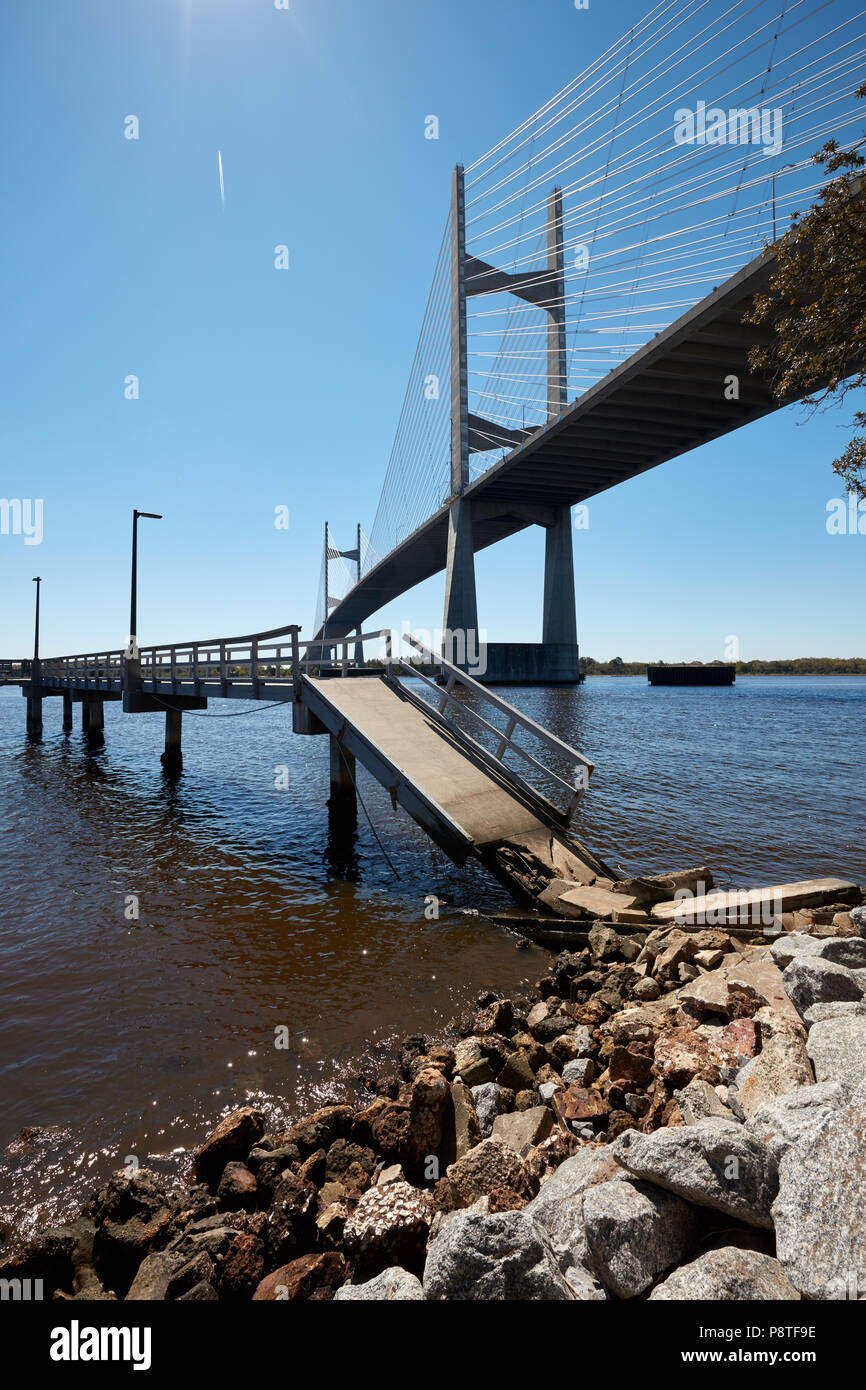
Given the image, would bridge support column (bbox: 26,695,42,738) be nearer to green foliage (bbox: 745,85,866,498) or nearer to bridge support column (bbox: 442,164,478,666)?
bridge support column (bbox: 442,164,478,666)

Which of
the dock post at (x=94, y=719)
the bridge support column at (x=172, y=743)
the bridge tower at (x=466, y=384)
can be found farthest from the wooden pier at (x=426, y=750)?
the bridge tower at (x=466, y=384)

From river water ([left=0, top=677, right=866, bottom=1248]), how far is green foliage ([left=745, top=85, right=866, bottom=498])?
6.49 metres

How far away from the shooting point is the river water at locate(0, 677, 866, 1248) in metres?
4.53

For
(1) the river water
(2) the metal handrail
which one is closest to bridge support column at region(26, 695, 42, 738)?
(1) the river water

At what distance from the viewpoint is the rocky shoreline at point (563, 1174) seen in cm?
229

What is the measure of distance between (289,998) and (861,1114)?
477 cm

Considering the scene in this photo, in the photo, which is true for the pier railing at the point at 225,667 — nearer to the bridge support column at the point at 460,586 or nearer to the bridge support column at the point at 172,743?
the bridge support column at the point at 172,743

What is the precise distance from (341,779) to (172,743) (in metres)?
9.62

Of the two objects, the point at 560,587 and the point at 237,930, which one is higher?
the point at 560,587

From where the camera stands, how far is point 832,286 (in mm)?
6520

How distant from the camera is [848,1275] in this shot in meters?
2.04

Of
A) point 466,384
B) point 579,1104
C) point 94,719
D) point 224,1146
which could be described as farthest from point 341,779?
point 466,384

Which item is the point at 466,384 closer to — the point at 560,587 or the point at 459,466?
the point at 459,466
